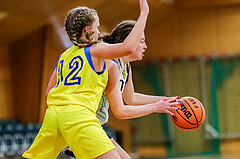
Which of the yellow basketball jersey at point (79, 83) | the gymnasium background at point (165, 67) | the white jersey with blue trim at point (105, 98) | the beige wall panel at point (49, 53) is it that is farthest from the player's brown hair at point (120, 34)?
the beige wall panel at point (49, 53)

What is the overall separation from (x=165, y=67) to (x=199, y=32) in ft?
A: 5.35

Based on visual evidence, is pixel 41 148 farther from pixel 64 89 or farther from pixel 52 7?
pixel 52 7

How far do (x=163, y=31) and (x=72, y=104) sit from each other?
1094cm

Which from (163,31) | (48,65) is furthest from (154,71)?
(48,65)

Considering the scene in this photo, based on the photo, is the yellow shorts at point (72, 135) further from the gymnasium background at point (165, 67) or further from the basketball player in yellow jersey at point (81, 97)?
the gymnasium background at point (165, 67)

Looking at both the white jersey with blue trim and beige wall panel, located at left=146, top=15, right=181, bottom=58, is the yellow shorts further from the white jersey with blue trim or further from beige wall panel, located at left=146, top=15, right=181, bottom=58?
beige wall panel, located at left=146, top=15, right=181, bottom=58

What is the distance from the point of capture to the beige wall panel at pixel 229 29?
1245cm

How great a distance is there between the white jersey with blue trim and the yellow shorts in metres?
0.58

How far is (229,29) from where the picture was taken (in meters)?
12.6

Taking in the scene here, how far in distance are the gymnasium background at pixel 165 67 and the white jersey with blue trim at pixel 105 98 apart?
7600 mm

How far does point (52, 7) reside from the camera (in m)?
10.2

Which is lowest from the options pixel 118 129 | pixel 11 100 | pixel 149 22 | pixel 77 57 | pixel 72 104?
pixel 118 129

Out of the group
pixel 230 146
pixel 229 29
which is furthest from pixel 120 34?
pixel 229 29

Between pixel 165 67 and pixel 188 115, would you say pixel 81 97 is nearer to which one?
pixel 188 115
